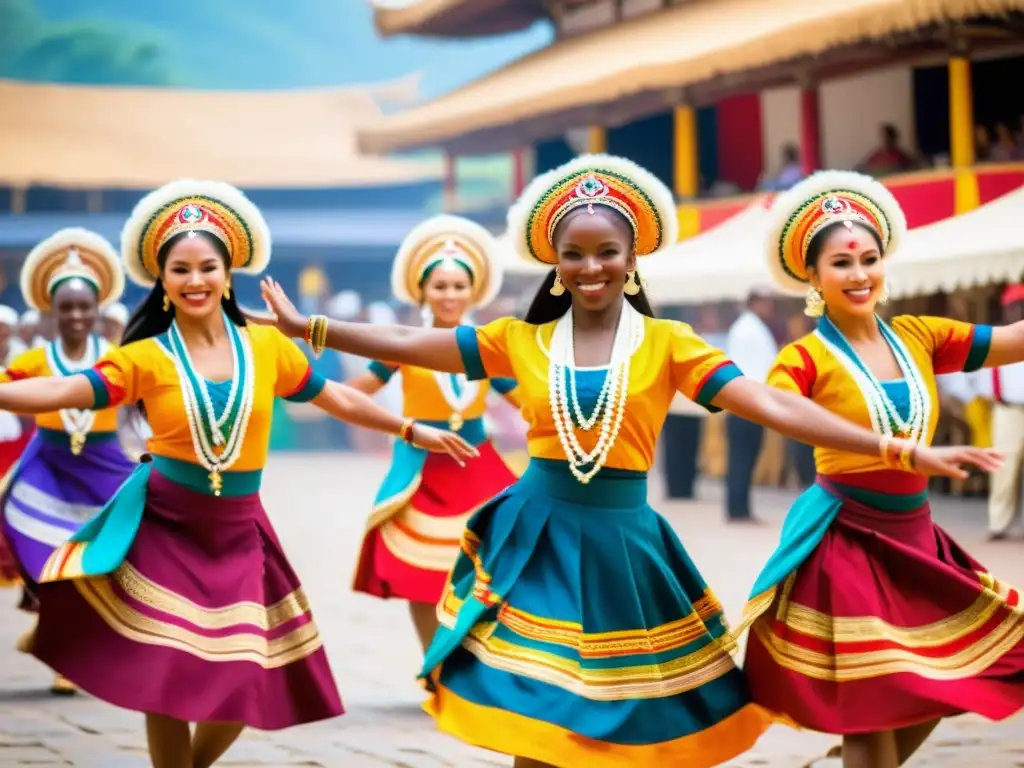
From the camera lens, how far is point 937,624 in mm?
4621

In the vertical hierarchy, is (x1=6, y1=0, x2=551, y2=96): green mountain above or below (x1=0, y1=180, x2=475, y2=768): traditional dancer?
above

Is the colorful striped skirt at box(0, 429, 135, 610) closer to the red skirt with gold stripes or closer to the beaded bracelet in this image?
the red skirt with gold stripes

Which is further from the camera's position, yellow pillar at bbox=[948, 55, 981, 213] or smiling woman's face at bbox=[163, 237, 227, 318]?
yellow pillar at bbox=[948, 55, 981, 213]

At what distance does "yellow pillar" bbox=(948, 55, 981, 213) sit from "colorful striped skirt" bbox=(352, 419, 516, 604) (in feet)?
25.6

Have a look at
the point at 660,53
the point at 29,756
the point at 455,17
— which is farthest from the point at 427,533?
the point at 455,17

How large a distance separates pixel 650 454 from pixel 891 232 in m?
1.12

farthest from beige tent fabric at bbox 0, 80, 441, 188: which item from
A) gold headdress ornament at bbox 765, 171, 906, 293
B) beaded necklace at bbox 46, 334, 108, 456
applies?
gold headdress ornament at bbox 765, 171, 906, 293

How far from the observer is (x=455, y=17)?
2550 cm

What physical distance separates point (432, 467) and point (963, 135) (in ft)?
27.8

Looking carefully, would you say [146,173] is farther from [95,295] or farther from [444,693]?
[444,693]

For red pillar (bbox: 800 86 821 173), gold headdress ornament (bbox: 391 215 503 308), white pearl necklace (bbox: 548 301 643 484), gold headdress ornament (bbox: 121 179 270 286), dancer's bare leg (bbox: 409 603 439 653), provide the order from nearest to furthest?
white pearl necklace (bbox: 548 301 643 484) < gold headdress ornament (bbox: 121 179 270 286) < dancer's bare leg (bbox: 409 603 439 653) < gold headdress ornament (bbox: 391 215 503 308) < red pillar (bbox: 800 86 821 173)

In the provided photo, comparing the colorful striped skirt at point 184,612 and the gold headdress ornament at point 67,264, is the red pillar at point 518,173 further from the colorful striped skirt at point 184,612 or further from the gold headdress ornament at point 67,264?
the colorful striped skirt at point 184,612

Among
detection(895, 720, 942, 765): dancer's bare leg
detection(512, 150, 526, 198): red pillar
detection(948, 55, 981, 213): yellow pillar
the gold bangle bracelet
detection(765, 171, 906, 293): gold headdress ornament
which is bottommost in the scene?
detection(895, 720, 942, 765): dancer's bare leg

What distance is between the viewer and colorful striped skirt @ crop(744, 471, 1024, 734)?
14.6 ft
